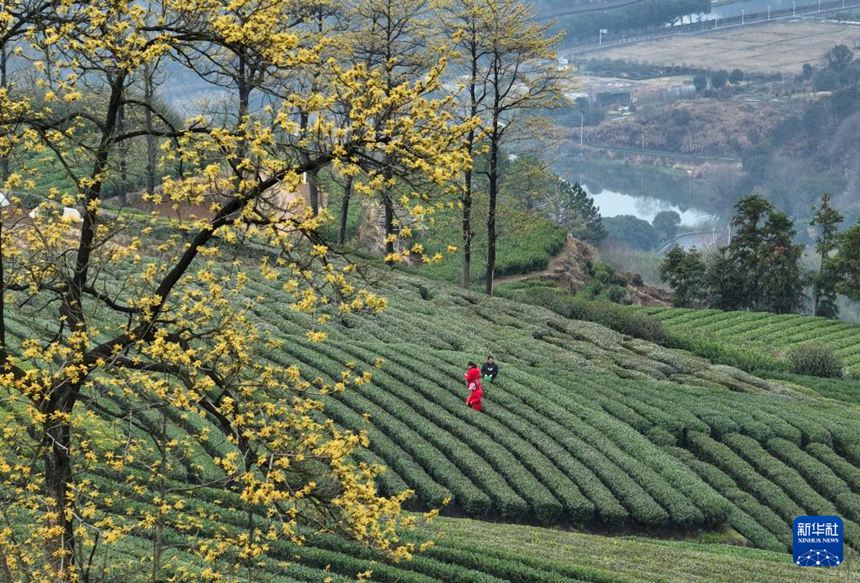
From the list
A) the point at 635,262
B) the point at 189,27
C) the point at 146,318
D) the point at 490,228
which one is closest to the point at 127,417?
the point at 146,318

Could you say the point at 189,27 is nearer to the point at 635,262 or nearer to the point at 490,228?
the point at 490,228

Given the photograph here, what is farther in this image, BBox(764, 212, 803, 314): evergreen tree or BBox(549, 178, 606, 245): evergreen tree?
BBox(549, 178, 606, 245): evergreen tree

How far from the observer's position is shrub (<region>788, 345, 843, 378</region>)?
5109 centimetres

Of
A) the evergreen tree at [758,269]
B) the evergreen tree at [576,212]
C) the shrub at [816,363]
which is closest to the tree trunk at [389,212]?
the shrub at [816,363]

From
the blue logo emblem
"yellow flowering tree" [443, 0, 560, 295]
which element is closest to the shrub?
"yellow flowering tree" [443, 0, 560, 295]

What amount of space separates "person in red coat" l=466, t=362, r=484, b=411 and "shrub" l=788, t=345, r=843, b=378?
23.2m

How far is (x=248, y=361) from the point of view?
15.2 m

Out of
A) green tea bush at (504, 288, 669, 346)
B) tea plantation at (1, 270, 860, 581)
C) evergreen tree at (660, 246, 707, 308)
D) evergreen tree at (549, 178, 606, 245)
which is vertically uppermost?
evergreen tree at (549, 178, 606, 245)

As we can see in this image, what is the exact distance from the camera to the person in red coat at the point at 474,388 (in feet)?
107

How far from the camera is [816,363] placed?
51094mm

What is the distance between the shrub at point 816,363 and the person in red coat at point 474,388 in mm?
23242

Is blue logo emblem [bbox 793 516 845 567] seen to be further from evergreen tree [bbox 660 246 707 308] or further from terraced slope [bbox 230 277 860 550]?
evergreen tree [bbox 660 246 707 308]

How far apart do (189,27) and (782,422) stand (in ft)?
85.3

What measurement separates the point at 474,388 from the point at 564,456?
133 inches
